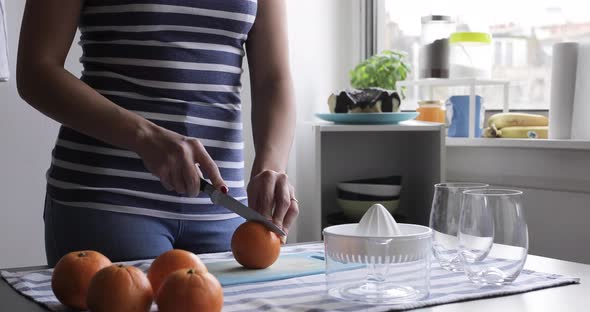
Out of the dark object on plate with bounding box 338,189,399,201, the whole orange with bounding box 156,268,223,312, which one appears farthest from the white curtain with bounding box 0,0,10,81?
the whole orange with bounding box 156,268,223,312

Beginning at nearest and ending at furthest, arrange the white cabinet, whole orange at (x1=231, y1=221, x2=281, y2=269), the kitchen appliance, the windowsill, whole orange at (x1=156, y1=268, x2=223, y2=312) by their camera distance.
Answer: whole orange at (x1=156, y1=268, x2=223, y2=312)
whole orange at (x1=231, y1=221, x2=281, y2=269)
the windowsill
the white cabinet
the kitchen appliance

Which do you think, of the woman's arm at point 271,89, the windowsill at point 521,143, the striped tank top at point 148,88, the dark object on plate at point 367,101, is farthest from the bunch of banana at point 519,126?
the striped tank top at point 148,88

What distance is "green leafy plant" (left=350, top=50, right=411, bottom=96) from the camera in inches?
91.6

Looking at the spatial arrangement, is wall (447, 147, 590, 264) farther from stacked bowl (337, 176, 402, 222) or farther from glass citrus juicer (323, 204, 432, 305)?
glass citrus juicer (323, 204, 432, 305)

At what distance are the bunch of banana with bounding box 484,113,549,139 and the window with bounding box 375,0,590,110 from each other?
15 centimetres

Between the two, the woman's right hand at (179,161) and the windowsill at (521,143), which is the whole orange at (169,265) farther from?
the windowsill at (521,143)

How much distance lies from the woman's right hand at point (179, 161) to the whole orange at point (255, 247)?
63mm

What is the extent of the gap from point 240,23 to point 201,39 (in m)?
0.07

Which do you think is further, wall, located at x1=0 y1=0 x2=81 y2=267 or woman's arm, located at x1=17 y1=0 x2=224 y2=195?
wall, located at x1=0 y1=0 x2=81 y2=267

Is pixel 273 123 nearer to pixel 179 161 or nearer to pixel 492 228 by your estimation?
pixel 179 161

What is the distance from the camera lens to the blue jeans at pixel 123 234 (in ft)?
3.59

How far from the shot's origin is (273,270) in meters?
0.98

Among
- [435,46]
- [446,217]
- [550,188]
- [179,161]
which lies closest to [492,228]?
[446,217]

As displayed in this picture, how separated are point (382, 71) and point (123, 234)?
4.56 feet
